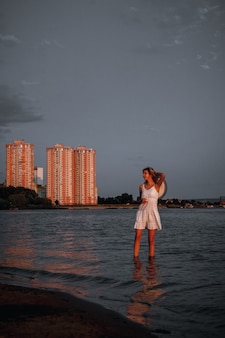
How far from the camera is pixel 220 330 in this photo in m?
3.94

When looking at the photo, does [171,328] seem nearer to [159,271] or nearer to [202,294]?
[202,294]

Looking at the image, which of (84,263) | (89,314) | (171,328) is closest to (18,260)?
(84,263)

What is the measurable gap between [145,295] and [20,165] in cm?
16793

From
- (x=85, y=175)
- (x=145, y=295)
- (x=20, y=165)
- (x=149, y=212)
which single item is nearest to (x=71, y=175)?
(x=85, y=175)

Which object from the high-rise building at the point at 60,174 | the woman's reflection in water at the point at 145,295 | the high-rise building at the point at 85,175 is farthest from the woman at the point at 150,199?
the high-rise building at the point at 60,174

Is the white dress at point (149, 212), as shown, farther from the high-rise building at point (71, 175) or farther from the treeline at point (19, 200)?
the high-rise building at point (71, 175)

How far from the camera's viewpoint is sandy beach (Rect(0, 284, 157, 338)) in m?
3.41

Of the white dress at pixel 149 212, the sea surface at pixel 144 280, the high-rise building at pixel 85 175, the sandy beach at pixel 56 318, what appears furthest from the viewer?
the high-rise building at pixel 85 175

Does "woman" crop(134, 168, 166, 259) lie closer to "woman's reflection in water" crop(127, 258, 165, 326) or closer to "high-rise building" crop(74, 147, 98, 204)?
"woman's reflection in water" crop(127, 258, 165, 326)

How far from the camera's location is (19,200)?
136 metres

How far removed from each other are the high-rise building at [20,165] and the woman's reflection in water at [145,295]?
165 m

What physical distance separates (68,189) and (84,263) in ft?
543

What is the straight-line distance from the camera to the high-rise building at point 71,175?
169000mm

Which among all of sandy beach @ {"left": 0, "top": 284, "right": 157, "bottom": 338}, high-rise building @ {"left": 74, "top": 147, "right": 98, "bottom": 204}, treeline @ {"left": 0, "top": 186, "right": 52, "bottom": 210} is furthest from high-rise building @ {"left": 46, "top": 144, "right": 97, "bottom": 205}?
sandy beach @ {"left": 0, "top": 284, "right": 157, "bottom": 338}
